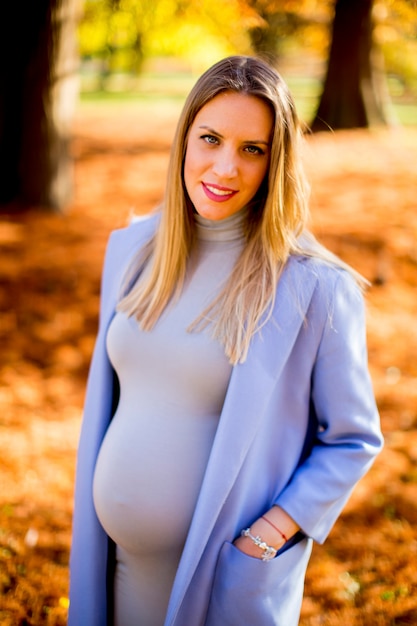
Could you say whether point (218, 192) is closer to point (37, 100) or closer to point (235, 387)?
point (235, 387)

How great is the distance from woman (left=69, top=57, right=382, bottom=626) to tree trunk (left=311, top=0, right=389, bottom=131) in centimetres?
999

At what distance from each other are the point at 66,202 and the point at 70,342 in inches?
104

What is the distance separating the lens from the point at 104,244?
21.6 feet

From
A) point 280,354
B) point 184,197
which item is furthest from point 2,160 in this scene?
point 280,354

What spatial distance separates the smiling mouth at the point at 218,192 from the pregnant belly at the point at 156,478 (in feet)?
2.23

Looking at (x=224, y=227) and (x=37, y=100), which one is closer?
(x=224, y=227)

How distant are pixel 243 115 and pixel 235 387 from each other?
0.79 m

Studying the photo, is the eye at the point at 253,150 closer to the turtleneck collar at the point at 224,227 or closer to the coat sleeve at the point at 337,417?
the turtleneck collar at the point at 224,227

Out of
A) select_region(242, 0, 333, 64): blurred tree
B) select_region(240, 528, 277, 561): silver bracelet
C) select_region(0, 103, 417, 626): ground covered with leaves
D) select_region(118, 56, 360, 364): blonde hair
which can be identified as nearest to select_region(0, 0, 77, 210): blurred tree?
select_region(0, 103, 417, 626): ground covered with leaves

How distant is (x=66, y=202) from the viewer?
292 inches

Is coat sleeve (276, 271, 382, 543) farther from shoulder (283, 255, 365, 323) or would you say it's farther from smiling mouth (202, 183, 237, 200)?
smiling mouth (202, 183, 237, 200)

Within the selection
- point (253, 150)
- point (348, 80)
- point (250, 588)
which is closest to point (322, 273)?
point (253, 150)

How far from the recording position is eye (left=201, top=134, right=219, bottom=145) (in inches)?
74.8

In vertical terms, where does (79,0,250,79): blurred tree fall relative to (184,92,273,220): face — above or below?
above
